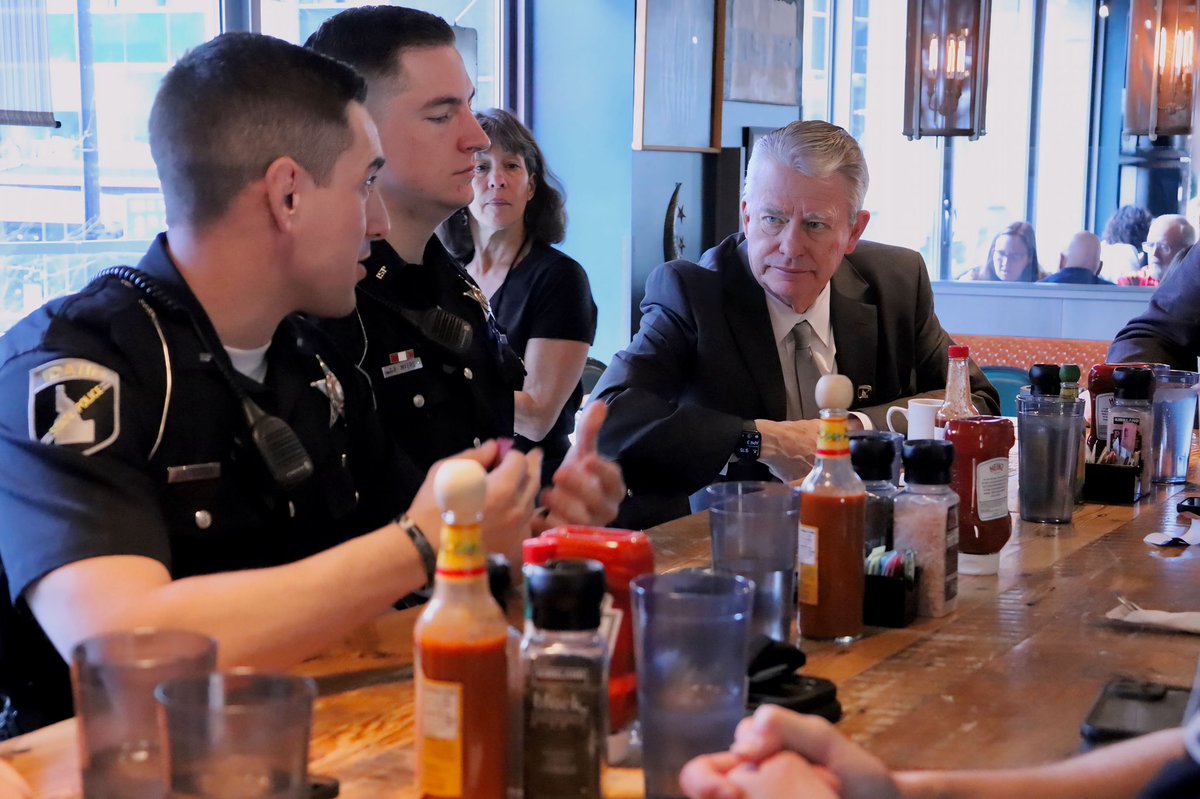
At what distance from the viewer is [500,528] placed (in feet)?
4.55

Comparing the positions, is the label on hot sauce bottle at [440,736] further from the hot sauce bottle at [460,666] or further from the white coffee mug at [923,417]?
the white coffee mug at [923,417]

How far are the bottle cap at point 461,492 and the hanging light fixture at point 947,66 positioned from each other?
3833mm

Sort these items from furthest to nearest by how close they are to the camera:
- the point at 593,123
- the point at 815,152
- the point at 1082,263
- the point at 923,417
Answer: the point at 1082,263
the point at 593,123
the point at 815,152
the point at 923,417

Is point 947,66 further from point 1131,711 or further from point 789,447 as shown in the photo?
point 1131,711

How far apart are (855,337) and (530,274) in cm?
115

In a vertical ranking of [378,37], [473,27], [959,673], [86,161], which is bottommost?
[959,673]

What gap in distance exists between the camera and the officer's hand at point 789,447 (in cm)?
263

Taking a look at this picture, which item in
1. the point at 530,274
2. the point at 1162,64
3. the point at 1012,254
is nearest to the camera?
the point at 530,274

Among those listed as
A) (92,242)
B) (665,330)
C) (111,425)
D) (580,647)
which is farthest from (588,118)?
(580,647)

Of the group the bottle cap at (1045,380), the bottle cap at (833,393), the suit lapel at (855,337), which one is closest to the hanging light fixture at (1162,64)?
the suit lapel at (855,337)

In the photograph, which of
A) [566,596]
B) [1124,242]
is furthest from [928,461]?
[1124,242]

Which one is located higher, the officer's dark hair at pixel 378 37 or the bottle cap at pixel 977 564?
the officer's dark hair at pixel 378 37

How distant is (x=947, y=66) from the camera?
4480 mm

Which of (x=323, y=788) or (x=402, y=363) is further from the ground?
(x=402, y=363)
